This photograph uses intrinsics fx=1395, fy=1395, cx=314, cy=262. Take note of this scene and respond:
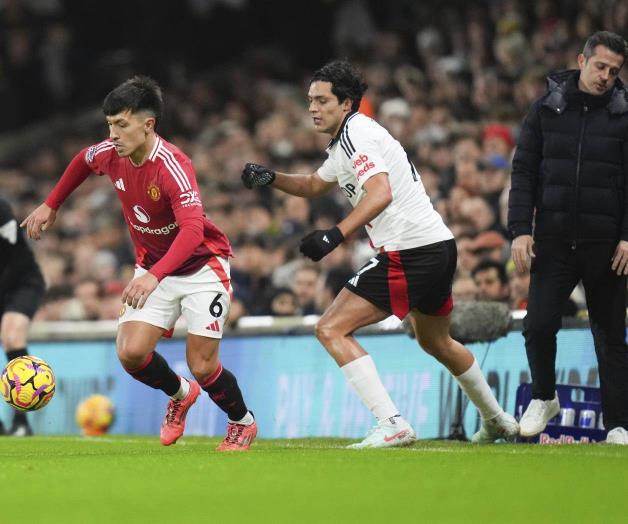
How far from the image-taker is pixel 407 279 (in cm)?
818

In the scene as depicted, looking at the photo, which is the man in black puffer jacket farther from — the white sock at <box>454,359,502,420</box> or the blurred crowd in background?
the blurred crowd in background

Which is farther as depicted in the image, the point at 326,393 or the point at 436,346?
the point at 326,393

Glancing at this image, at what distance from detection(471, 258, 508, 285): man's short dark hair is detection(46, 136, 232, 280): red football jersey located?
311cm

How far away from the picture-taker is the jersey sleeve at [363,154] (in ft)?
26.5

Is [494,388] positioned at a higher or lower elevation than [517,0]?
lower

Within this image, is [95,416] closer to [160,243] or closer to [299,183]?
[160,243]

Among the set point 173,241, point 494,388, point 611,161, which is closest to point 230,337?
point 494,388

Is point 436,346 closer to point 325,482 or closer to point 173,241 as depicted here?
point 173,241

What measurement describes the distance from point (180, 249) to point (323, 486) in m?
2.33

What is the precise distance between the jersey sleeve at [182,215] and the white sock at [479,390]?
73.9 inches

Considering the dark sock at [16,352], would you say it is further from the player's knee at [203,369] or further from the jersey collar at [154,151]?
the jersey collar at [154,151]

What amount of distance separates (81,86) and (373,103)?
8.39m

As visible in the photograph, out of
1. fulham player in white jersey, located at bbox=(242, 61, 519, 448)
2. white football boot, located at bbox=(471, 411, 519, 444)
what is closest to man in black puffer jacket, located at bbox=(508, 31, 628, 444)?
white football boot, located at bbox=(471, 411, 519, 444)

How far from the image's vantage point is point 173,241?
8453 millimetres
